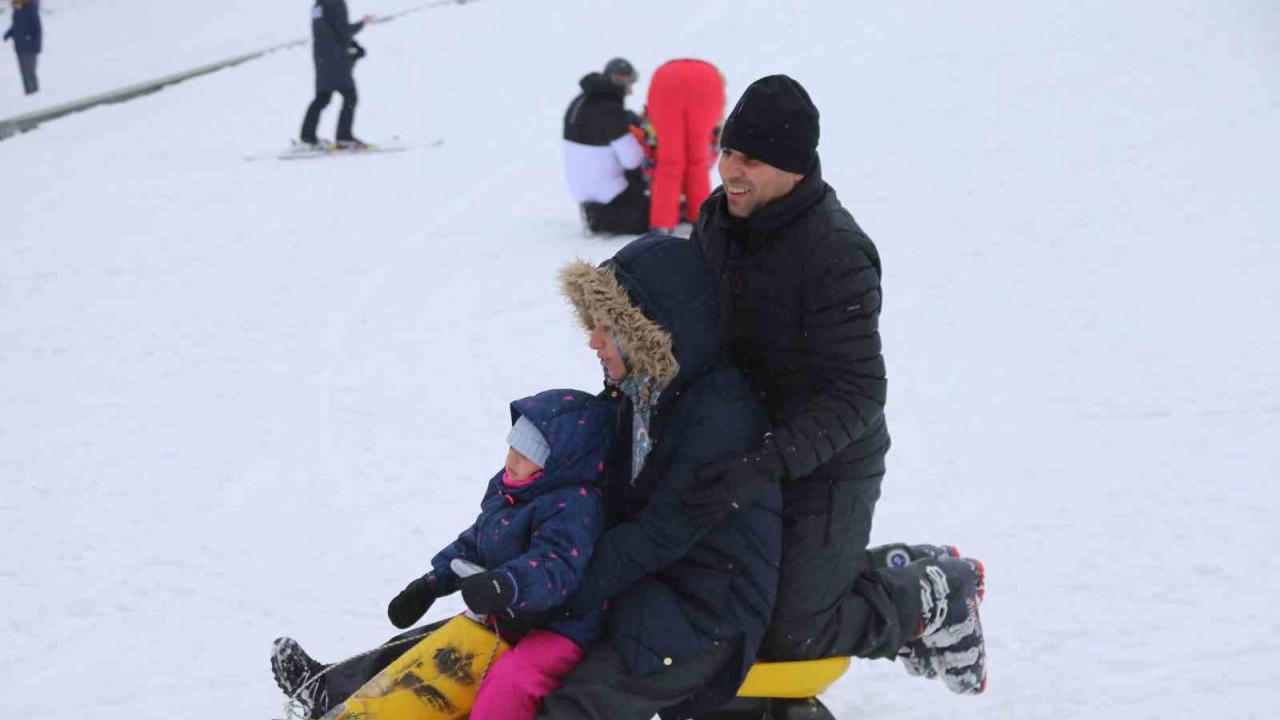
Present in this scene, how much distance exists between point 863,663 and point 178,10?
1065 inches

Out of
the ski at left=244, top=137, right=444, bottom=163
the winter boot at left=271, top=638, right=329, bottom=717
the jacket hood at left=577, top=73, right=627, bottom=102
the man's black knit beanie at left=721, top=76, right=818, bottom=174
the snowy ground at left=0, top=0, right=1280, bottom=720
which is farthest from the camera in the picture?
the ski at left=244, top=137, right=444, bottom=163

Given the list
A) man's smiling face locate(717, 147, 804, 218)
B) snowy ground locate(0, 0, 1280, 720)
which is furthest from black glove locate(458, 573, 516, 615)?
snowy ground locate(0, 0, 1280, 720)

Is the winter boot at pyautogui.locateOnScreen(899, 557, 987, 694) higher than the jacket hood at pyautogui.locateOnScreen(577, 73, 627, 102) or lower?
lower

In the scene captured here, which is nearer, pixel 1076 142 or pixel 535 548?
pixel 535 548

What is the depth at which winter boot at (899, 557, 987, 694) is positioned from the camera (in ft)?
11.2

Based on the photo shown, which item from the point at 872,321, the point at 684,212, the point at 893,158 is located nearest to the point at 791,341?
Answer: the point at 872,321

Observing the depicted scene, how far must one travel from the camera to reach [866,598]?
327 cm

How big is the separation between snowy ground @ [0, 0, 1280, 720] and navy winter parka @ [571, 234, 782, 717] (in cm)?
106

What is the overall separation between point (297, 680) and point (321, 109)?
10.1 m

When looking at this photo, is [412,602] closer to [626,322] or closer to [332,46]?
[626,322]

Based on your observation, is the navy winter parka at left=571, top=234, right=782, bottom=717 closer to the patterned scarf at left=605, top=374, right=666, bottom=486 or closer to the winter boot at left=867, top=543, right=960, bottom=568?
the patterned scarf at left=605, top=374, right=666, bottom=486

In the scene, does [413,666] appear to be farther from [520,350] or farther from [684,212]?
[684,212]

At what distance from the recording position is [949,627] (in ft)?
11.3

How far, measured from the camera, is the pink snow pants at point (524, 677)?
284 centimetres
